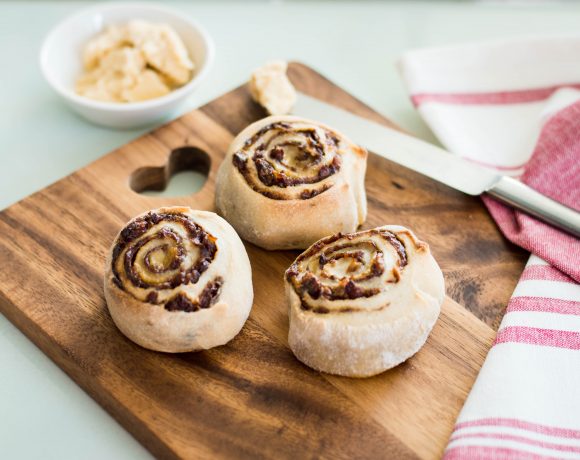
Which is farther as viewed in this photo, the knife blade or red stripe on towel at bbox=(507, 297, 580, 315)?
the knife blade

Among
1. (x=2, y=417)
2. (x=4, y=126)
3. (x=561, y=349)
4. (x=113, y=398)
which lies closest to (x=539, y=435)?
(x=561, y=349)

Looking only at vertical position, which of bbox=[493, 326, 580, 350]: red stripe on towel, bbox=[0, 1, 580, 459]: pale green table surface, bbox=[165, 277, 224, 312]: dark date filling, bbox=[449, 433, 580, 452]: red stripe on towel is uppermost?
bbox=[165, 277, 224, 312]: dark date filling

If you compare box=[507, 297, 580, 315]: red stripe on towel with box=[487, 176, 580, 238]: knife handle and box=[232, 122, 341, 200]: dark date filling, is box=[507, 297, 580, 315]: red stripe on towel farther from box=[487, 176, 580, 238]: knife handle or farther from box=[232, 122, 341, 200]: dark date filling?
box=[232, 122, 341, 200]: dark date filling

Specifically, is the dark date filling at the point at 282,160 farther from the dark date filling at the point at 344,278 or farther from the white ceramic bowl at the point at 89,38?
the white ceramic bowl at the point at 89,38

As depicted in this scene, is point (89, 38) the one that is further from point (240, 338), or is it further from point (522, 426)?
point (522, 426)

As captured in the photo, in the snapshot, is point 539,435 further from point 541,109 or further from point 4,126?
point 4,126

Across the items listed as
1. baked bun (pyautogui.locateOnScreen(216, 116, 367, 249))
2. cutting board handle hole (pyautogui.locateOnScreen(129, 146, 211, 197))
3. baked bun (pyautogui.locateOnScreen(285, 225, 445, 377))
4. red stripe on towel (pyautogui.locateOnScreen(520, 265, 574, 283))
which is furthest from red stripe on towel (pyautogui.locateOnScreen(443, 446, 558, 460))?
cutting board handle hole (pyautogui.locateOnScreen(129, 146, 211, 197))

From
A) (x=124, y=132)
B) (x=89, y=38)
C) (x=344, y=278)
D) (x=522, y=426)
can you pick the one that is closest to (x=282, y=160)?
(x=344, y=278)

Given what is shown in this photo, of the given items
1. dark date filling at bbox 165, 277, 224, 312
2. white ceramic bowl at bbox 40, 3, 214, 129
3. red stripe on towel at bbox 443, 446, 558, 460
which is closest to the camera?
red stripe on towel at bbox 443, 446, 558, 460
